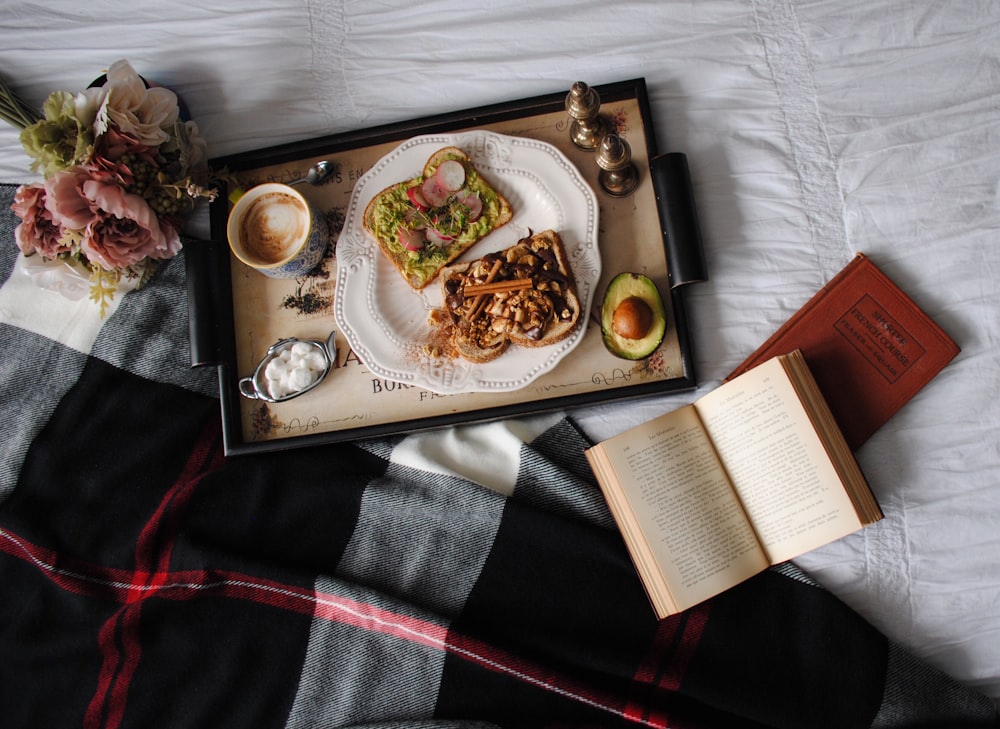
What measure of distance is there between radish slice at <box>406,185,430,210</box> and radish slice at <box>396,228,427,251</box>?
0.04 m

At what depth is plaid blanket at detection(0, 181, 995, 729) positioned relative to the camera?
93 cm

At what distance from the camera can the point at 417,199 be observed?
1008 millimetres

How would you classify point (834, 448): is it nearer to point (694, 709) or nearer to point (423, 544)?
point (694, 709)

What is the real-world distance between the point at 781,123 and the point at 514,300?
1.66ft

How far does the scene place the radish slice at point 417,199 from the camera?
1.01m

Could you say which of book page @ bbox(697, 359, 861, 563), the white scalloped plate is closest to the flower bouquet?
the white scalloped plate

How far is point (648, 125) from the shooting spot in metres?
1.02

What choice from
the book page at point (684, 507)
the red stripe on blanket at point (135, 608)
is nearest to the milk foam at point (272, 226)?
the red stripe on blanket at point (135, 608)

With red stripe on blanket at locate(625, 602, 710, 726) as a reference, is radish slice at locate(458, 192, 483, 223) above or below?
above

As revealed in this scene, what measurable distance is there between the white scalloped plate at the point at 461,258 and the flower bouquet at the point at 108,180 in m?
0.25

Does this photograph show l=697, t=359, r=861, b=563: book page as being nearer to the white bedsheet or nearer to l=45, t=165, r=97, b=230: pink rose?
the white bedsheet

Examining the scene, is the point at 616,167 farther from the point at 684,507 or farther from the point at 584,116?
the point at 684,507

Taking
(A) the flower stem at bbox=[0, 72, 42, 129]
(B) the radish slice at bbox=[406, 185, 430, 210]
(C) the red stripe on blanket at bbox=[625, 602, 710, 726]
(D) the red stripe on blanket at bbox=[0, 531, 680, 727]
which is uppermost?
(A) the flower stem at bbox=[0, 72, 42, 129]

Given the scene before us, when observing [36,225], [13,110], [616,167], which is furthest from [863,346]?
[13,110]
